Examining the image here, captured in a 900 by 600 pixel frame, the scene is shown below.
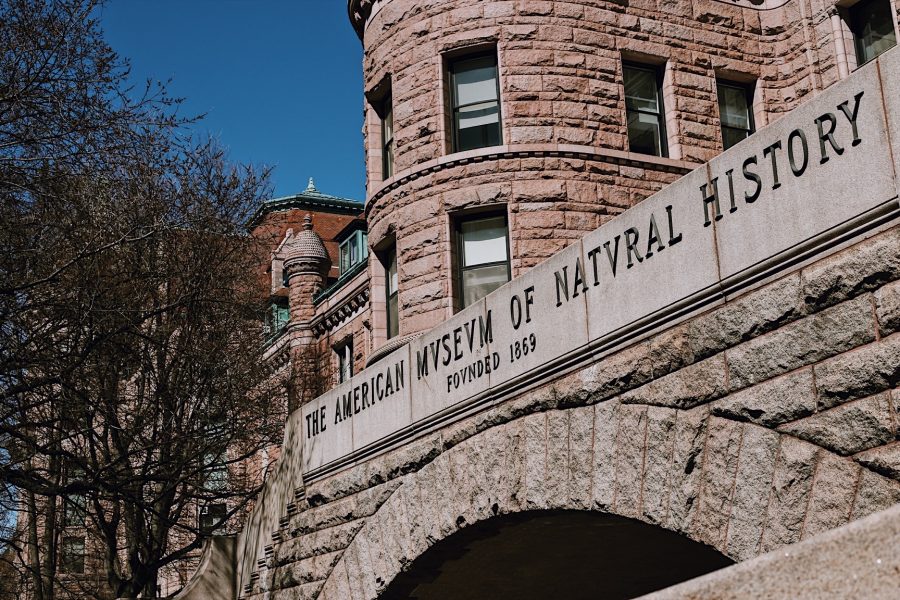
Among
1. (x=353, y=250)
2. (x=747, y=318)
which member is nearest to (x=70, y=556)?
(x=353, y=250)

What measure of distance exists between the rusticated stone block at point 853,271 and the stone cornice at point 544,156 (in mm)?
11161

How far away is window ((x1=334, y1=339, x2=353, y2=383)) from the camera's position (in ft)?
103

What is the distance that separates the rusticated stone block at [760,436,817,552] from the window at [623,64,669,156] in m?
12.5

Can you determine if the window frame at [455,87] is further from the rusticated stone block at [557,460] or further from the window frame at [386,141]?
the rusticated stone block at [557,460]

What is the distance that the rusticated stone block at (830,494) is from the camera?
236 inches

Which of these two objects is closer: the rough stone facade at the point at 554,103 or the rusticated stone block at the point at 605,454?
the rusticated stone block at the point at 605,454

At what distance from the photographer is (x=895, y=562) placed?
2592 mm

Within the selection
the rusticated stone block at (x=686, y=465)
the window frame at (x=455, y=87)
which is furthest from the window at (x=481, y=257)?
the rusticated stone block at (x=686, y=465)

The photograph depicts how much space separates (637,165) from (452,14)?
4.00 meters

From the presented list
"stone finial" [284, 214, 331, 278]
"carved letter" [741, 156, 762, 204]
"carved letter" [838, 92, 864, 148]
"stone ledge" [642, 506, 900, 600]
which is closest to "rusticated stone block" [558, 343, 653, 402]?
"carved letter" [741, 156, 762, 204]

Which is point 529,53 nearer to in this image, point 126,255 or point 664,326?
point 126,255

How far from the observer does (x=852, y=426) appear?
6074 millimetres

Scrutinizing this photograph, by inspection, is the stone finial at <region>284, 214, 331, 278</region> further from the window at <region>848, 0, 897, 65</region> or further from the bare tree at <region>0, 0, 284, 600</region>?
the window at <region>848, 0, 897, 65</region>

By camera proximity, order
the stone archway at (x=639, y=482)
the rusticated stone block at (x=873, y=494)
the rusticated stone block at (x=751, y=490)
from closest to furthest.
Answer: the rusticated stone block at (x=873, y=494)
the stone archway at (x=639, y=482)
the rusticated stone block at (x=751, y=490)
